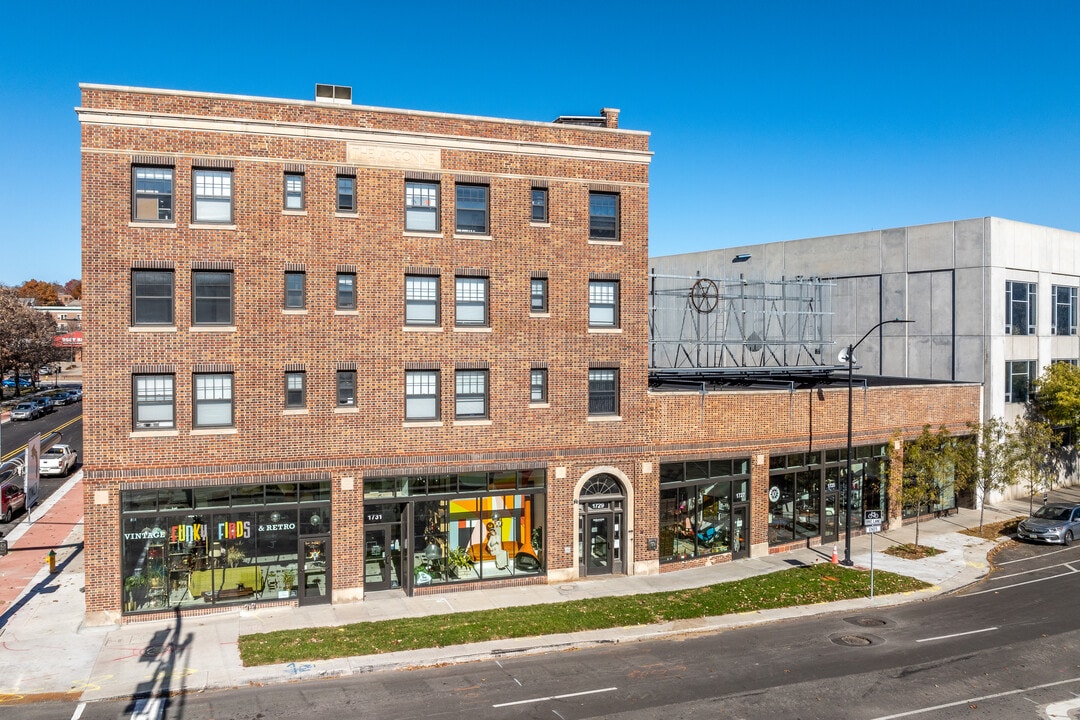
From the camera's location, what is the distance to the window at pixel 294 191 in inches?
953

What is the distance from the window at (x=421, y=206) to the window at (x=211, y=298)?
5891mm

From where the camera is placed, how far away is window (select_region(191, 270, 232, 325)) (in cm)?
2358

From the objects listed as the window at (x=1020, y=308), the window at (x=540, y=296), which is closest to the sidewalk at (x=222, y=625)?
the window at (x=540, y=296)

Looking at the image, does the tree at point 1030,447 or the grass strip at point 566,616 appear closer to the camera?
the grass strip at point 566,616

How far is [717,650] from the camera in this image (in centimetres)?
2078

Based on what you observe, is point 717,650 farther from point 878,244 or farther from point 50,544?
point 878,244

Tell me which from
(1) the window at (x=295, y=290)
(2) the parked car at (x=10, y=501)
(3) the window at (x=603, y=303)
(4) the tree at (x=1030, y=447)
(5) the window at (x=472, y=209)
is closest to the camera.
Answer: (1) the window at (x=295, y=290)

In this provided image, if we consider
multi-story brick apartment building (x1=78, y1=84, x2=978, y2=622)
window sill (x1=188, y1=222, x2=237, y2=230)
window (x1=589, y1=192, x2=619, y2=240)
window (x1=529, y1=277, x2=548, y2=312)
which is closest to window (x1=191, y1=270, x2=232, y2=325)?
multi-story brick apartment building (x1=78, y1=84, x2=978, y2=622)

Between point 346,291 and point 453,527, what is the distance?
8434 mm

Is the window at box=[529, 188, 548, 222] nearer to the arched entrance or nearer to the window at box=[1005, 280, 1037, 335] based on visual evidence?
the arched entrance

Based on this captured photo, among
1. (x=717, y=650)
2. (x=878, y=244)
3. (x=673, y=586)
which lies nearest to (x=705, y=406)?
(x=673, y=586)

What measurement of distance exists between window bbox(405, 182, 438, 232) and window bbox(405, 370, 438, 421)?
477cm

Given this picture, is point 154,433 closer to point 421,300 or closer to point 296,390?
point 296,390

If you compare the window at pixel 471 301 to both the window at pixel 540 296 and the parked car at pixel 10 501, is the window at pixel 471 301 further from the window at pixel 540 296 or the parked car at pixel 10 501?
the parked car at pixel 10 501
